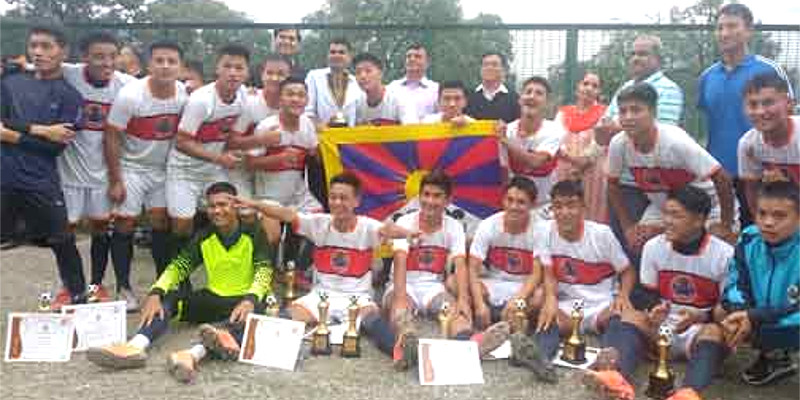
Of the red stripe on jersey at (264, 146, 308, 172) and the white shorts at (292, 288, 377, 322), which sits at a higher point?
the red stripe on jersey at (264, 146, 308, 172)

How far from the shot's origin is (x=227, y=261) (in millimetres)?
5129

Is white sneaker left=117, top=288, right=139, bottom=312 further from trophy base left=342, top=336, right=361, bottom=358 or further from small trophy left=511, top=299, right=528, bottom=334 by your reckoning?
small trophy left=511, top=299, right=528, bottom=334

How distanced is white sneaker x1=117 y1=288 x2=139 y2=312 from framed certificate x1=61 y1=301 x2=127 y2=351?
86 centimetres

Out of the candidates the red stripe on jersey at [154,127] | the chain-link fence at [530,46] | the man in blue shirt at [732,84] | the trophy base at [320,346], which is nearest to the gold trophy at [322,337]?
the trophy base at [320,346]

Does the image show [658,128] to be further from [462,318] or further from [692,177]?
[462,318]

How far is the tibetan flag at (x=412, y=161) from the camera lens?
601cm

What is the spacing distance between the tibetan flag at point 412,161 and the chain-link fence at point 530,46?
216cm

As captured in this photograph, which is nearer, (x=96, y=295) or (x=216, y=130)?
(x=96, y=295)

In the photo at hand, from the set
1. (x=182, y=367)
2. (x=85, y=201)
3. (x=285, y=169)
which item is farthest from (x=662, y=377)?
(x=85, y=201)

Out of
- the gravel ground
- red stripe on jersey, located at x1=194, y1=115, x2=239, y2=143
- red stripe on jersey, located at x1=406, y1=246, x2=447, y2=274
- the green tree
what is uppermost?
the green tree

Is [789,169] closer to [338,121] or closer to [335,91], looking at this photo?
[338,121]

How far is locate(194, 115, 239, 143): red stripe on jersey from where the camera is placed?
5605mm

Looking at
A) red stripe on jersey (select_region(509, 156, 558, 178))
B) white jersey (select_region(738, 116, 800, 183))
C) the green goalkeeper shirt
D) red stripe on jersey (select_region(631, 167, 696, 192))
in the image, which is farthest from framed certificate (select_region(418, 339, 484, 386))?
white jersey (select_region(738, 116, 800, 183))

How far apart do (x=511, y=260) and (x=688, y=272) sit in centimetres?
120
